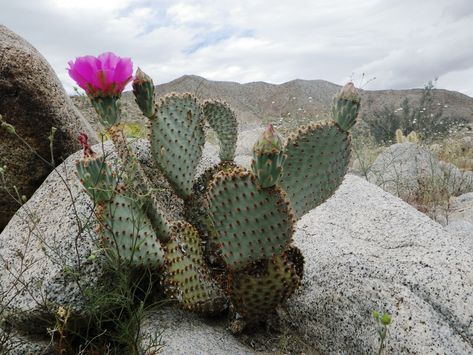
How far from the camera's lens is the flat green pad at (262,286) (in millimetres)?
2156

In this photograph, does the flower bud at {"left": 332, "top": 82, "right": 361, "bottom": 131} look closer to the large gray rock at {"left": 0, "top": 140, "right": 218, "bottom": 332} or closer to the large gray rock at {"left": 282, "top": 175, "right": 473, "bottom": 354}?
the large gray rock at {"left": 282, "top": 175, "right": 473, "bottom": 354}

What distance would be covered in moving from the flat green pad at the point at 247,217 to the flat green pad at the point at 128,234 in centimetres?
33

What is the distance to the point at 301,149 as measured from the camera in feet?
7.66

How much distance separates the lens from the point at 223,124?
3.12m

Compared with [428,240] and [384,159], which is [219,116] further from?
[384,159]

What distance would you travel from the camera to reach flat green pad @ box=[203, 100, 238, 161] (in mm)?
3074

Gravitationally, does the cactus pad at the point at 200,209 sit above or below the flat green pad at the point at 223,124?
below

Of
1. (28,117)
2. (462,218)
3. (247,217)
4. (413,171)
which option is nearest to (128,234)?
(247,217)

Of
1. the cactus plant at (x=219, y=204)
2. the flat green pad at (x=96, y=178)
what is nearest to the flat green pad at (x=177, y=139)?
the cactus plant at (x=219, y=204)

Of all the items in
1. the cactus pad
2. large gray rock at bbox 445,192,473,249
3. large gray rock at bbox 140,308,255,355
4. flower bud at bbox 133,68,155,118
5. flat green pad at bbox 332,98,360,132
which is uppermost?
flower bud at bbox 133,68,155,118

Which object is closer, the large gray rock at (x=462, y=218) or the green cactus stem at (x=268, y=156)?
the green cactus stem at (x=268, y=156)

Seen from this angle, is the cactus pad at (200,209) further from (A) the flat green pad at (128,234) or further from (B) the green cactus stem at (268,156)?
(B) the green cactus stem at (268,156)


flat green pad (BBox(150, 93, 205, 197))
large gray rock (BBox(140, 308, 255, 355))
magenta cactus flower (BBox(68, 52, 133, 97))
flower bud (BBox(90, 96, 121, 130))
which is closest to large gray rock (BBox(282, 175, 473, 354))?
large gray rock (BBox(140, 308, 255, 355))

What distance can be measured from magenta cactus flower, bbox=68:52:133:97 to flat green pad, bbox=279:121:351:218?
0.82 metres
